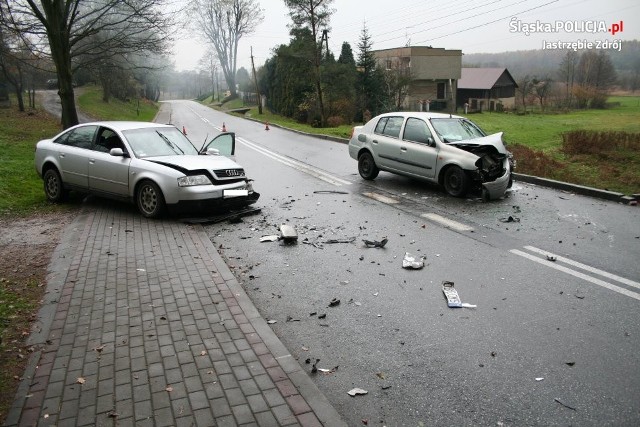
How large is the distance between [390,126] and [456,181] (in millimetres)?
2541

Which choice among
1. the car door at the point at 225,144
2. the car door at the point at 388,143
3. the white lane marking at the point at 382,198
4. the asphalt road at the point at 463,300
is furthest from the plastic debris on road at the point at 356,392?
the car door at the point at 388,143

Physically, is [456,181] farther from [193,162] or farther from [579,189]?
[193,162]

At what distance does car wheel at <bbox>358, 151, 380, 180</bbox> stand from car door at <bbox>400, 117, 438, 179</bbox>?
1.10 metres

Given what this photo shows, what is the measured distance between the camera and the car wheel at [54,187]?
1009 cm

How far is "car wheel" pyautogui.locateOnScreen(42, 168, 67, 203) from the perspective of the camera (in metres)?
10.1

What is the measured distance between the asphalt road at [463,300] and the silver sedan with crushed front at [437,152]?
0.58 meters

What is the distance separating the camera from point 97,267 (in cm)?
627

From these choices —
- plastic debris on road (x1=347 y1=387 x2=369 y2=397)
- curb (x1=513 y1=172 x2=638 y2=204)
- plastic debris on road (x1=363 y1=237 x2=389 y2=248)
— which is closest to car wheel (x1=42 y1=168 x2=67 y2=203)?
plastic debris on road (x1=363 y1=237 x2=389 y2=248)

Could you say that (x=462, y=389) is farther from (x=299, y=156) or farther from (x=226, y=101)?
(x=226, y=101)

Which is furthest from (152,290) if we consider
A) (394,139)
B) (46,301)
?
(394,139)

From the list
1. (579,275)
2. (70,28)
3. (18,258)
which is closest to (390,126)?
(579,275)

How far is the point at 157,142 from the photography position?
31.6 ft

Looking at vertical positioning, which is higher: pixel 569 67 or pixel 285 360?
pixel 569 67

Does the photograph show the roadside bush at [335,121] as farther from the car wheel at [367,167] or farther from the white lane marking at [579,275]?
the white lane marking at [579,275]
